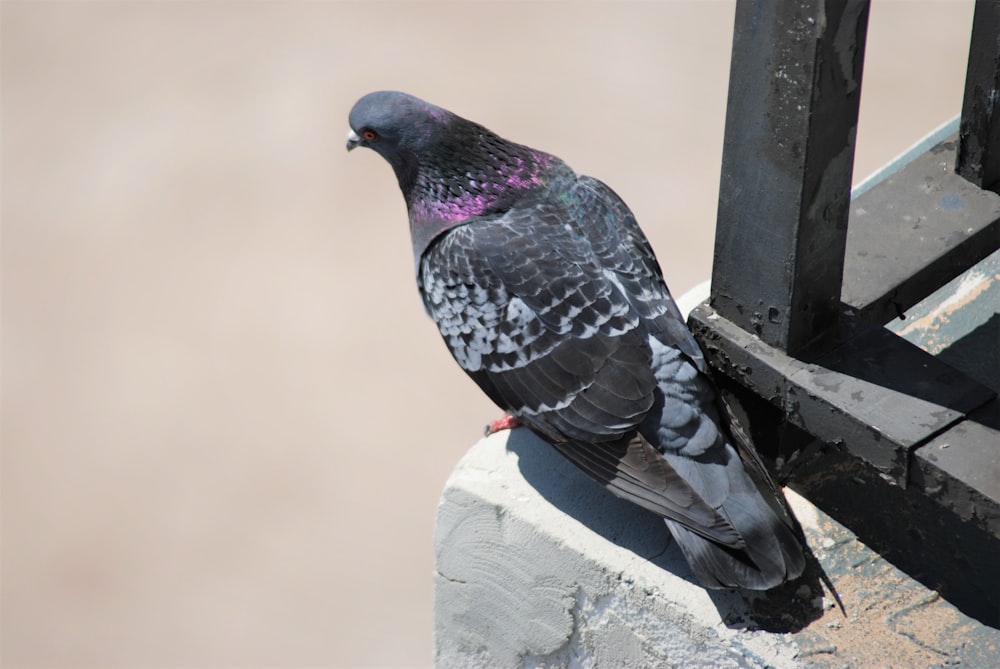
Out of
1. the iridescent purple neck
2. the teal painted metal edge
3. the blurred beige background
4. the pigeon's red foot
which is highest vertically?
the iridescent purple neck

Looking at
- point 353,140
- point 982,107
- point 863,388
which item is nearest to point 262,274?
point 353,140

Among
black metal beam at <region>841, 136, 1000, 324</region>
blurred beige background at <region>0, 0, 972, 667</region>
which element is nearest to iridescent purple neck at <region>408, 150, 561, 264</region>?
black metal beam at <region>841, 136, 1000, 324</region>

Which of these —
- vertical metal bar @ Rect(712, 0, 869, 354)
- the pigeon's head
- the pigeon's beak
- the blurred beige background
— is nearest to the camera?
vertical metal bar @ Rect(712, 0, 869, 354)

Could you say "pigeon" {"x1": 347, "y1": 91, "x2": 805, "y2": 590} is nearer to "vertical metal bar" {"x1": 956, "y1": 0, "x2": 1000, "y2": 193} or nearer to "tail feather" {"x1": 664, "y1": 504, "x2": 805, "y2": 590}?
"tail feather" {"x1": 664, "y1": 504, "x2": 805, "y2": 590}

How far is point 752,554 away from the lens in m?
3.31

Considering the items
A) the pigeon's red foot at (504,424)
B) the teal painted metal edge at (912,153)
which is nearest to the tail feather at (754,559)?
the pigeon's red foot at (504,424)

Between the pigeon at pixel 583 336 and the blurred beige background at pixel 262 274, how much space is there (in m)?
4.38

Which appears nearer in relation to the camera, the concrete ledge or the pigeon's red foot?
the concrete ledge

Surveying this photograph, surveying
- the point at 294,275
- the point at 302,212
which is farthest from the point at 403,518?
the point at 302,212

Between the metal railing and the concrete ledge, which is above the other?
the metal railing

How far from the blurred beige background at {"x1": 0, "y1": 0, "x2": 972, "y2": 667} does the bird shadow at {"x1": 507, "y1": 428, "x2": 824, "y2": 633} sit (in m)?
4.17

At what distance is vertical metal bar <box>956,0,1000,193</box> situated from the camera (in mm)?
3729

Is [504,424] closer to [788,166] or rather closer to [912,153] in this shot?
[788,166]

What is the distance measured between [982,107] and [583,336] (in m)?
1.45
